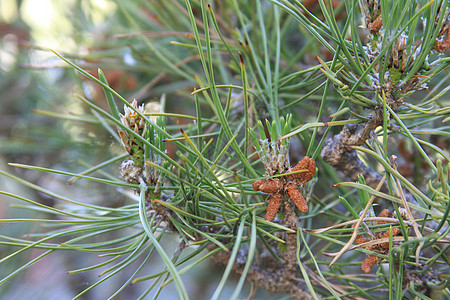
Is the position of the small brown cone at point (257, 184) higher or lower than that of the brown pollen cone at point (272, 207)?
higher

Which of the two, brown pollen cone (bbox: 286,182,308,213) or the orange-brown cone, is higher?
the orange-brown cone

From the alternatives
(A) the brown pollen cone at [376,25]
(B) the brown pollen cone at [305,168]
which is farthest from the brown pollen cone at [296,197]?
(A) the brown pollen cone at [376,25]

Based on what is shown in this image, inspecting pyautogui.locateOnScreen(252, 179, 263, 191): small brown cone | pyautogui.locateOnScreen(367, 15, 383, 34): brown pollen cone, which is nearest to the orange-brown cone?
pyautogui.locateOnScreen(252, 179, 263, 191): small brown cone

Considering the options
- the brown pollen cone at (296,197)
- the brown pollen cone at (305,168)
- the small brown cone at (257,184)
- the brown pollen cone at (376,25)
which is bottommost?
the brown pollen cone at (296,197)

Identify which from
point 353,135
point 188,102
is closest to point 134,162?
point 353,135

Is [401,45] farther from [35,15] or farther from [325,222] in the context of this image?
[35,15]

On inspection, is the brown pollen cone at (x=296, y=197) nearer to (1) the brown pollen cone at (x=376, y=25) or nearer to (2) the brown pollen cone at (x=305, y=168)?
(2) the brown pollen cone at (x=305, y=168)

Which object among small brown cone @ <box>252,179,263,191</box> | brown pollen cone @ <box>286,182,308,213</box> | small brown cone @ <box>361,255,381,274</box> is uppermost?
small brown cone @ <box>252,179,263,191</box>

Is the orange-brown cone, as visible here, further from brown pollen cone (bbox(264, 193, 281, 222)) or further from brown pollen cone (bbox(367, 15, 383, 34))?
brown pollen cone (bbox(367, 15, 383, 34))
